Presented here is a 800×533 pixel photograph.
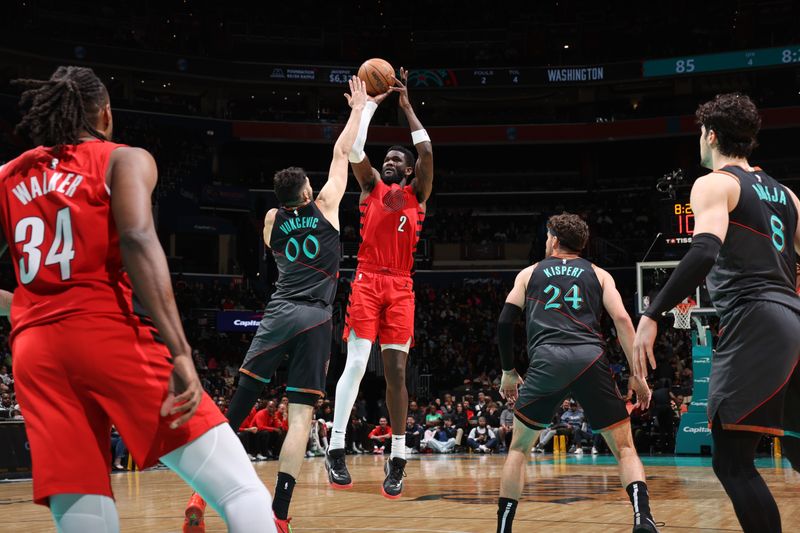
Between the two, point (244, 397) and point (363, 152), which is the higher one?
point (363, 152)

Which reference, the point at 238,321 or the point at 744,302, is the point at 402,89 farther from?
the point at 238,321

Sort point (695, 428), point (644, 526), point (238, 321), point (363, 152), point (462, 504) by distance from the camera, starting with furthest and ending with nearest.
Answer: point (238, 321) → point (695, 428) → point (462, 504) → point (363, 152) → point (644, 526)

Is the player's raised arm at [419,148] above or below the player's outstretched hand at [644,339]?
above

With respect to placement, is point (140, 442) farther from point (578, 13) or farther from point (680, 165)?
point (578, 13)

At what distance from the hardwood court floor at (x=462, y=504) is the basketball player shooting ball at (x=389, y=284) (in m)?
0.63

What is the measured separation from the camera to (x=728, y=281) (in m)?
3.72

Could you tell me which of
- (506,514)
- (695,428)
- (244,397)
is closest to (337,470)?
(244,397)

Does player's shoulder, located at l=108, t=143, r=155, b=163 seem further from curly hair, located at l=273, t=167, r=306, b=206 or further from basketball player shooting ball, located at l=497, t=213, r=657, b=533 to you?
curly hair, located at l=273, t=167, r=306, b=206

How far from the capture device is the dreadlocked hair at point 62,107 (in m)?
2.83

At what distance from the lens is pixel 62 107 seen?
111 inches

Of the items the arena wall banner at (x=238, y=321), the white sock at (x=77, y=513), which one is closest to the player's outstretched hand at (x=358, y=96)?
the white sock at (x=77, y=513)

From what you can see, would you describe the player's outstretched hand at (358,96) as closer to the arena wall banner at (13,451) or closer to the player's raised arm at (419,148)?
the player's raised arm at (419,148)

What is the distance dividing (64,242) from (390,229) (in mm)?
4636

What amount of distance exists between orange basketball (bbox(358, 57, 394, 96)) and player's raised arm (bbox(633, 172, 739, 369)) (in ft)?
13.3
